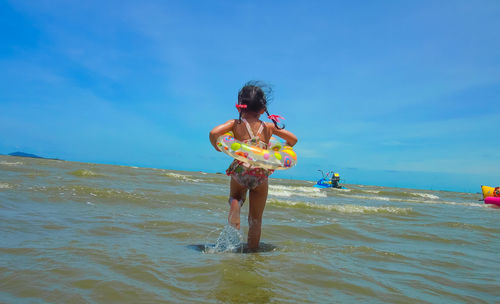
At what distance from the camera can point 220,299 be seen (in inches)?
86.3

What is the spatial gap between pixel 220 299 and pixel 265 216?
4.83m

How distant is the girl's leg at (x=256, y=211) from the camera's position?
3.81m

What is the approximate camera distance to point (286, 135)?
4.00m

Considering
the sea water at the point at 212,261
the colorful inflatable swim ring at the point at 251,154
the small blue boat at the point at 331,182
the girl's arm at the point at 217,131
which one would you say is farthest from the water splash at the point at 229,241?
the small blue boat at the point at 331,182

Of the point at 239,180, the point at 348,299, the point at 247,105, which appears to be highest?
the point at 247,105

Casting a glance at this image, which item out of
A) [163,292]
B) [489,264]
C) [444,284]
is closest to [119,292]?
[163,292]

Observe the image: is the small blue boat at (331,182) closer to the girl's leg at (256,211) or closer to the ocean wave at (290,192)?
the ocean wave at (290,192)

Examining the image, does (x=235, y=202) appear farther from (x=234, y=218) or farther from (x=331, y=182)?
(x=331, y=182)

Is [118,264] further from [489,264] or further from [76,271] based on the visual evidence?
[489,264]

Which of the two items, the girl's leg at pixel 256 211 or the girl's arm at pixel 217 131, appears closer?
the girl's arm at pixel 217 131

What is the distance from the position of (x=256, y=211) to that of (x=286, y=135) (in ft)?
3.14

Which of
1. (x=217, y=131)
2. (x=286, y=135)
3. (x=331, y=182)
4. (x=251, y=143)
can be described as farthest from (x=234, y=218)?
(x=331, y=182)

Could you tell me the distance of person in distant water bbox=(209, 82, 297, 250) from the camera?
3.72 m

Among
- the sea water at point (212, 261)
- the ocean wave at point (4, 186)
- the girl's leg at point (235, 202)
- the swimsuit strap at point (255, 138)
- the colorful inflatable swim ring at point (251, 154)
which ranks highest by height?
the swimsuit strap at point (255, 138)
